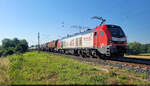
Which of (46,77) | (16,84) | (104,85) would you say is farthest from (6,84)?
(104,85)

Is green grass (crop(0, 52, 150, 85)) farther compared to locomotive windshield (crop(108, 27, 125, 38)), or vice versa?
locomotive windshield (crop(108, 27, 125, 38))

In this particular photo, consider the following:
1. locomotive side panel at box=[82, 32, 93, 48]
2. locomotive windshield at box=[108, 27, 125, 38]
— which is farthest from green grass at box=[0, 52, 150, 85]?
locomotive side panel at box=[82, 32, 93, 48]

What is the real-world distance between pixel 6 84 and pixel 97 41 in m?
9.69

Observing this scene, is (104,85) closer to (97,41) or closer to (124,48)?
(124,48)

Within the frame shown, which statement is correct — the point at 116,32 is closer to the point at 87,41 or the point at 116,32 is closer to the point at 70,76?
the point at 87,41

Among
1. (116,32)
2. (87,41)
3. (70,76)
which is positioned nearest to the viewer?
(70,76)

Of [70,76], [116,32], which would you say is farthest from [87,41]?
[70,76]

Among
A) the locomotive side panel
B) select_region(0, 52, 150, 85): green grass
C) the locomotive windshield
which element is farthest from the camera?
the locomotive side panel

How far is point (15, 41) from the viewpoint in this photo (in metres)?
113

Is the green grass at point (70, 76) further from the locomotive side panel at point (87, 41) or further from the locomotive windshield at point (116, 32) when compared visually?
the locomotive side panel at point (87, 41)

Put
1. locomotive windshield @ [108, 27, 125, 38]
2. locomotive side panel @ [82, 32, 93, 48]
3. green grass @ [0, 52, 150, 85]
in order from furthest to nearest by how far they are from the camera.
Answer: locomotive side panel @ [82, 32, 93, 48] < locomotive windshield @ [108, 27, 125, 38] < green grass @ [0, 52, 150, 85]

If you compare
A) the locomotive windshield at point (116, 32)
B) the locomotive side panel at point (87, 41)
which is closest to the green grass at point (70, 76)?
the locomotive windshield at point (116, 32)

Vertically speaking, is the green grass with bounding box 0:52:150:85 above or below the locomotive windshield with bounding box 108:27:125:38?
below

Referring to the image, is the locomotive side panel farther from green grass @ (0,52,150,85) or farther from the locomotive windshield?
green grass @ (0,52,150,85)
